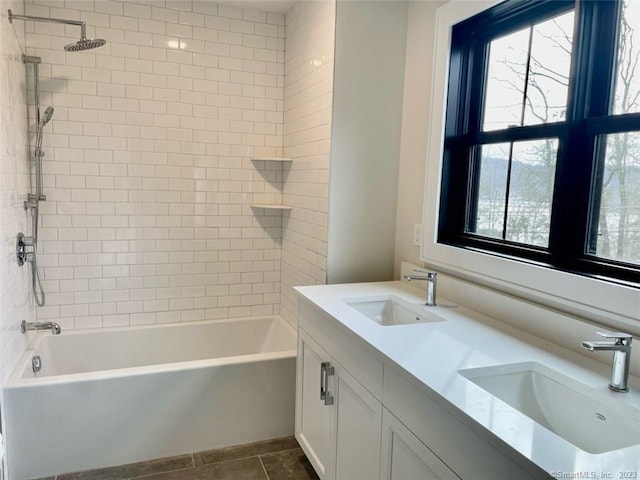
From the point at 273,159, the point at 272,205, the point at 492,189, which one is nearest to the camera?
the point at 492,189

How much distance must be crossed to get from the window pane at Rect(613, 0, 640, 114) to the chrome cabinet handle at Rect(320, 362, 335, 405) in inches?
55.3

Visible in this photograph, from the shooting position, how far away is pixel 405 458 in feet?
4.40

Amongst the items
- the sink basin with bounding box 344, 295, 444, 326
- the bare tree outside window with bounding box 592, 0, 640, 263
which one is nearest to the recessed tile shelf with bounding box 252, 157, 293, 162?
the sink basin with bounding box 344, 295, 444, 326

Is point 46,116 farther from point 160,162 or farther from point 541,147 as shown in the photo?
point 541,147

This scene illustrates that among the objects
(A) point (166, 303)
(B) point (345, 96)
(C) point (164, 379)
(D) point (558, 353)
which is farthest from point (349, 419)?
(A) point (166, 303)

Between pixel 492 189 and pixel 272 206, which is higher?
pixel 492 189

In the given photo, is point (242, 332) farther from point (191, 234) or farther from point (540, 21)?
point (540, 21)

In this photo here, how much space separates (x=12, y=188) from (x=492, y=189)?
2403mm

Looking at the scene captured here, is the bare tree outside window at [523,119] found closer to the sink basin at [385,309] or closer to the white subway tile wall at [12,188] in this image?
the sink basin at [385,309]

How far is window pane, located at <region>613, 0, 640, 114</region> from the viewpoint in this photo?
1439 millimetres

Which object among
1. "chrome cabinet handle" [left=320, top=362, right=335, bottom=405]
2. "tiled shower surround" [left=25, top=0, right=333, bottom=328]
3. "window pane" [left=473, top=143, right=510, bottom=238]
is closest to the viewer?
"chrome cabinet handle" [left=320, top=362, right=335, bottom=405]

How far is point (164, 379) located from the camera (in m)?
2.44

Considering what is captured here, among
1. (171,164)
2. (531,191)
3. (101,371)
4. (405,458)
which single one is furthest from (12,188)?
(531,191)

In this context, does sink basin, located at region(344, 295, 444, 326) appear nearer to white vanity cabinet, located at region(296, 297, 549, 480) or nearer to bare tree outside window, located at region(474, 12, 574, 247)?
white vanity cabinet, located at region(296, 297, 549, 480)
